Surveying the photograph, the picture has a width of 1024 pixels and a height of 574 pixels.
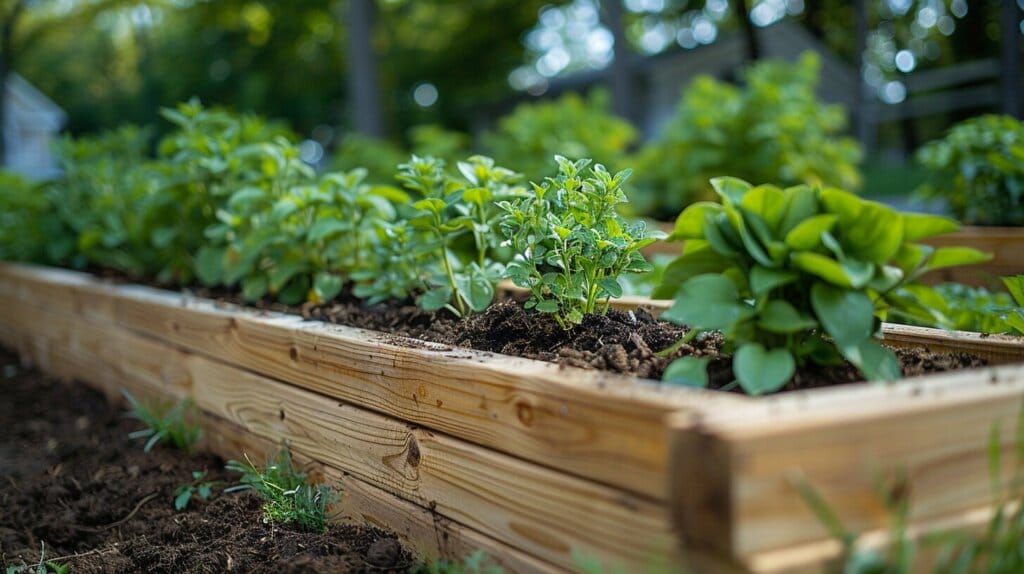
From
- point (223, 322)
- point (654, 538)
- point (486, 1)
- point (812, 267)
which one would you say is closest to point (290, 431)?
point (223, 322)

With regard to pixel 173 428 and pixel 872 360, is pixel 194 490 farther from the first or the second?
pixel 872 360

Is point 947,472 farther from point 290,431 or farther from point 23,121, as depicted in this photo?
point 23,121

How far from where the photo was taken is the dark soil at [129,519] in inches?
A: 72.4

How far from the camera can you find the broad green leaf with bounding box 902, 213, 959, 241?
1409 millimetres

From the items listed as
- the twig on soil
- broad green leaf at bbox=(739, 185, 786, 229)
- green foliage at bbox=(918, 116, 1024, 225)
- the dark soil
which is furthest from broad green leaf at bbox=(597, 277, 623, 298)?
green foliage at bbox=(918, 116, 1024, 225)

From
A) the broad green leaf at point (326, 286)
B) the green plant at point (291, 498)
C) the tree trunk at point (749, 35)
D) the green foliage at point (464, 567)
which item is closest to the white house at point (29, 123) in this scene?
the tree trunk at point (749, 35)

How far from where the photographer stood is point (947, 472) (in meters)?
1.23

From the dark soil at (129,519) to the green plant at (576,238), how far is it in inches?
27.0

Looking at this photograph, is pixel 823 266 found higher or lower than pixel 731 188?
lower

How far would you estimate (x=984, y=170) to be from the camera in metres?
3.56

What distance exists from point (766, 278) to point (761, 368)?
16cm

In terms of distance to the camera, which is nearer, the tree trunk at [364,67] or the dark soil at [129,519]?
the dark soil at [129,519]

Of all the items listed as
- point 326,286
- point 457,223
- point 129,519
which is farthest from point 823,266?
point 129,519

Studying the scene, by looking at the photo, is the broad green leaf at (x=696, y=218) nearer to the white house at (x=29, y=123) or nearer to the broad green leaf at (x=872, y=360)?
the broad green leaf at (x=872, y=360)
